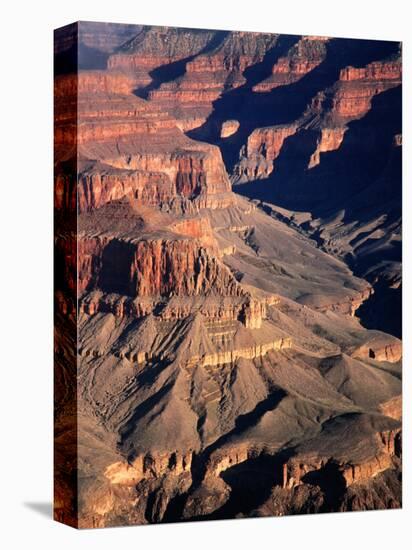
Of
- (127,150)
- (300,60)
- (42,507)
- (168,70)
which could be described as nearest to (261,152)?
(127,150)

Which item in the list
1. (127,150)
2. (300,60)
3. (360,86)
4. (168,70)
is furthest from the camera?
(127,150)

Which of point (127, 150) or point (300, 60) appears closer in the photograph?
point (300, 60)

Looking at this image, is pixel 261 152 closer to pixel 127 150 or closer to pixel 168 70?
pixel 127 150

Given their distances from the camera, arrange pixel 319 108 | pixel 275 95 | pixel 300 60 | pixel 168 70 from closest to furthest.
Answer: pixel 300 60
pixel 168 70
pixel 275 95
pixel 319 108

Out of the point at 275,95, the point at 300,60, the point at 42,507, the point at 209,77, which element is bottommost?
the point at 42,507

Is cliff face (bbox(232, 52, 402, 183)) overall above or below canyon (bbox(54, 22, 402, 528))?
above

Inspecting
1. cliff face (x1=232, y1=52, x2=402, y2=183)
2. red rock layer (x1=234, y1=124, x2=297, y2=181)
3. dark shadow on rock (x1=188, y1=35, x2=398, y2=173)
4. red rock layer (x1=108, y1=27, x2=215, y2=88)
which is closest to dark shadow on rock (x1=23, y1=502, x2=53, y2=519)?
red rock layer (x1=108, y1=27, x2=215, y2=88)

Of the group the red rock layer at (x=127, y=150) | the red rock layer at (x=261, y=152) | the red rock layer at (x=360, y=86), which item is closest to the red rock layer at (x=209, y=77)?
the red rock layer at (x=127, y=150)

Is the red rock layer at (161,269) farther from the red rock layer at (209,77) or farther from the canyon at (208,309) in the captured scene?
the red rock layer at (209,77)

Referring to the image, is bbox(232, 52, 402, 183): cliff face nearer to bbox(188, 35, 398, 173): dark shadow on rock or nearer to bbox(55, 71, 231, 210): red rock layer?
bbox(188, 35, 398, 173): dark shadow on rock
